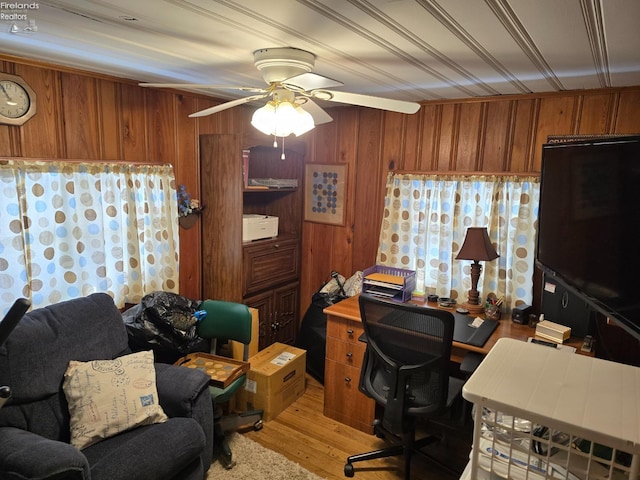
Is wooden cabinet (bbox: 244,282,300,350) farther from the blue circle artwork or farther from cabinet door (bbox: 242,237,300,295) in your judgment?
the blue circle artwork

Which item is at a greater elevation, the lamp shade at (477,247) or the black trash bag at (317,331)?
the lamp shade at (477,247)

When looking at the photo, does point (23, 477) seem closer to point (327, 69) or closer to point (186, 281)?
→ point (186, 281)

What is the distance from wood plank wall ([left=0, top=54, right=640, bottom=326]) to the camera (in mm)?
2379

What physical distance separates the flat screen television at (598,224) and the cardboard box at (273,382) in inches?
73.7

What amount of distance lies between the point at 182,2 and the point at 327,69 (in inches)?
39.2

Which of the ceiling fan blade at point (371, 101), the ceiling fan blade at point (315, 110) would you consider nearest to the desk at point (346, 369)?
the ceiling fan blade at point (315, 110)

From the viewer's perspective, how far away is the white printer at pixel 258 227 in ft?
10.8

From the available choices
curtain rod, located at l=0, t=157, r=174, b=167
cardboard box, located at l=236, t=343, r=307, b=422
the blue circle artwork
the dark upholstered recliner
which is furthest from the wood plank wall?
the dark upholstered recliner

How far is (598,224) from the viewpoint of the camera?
125 cm

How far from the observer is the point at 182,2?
133 cm

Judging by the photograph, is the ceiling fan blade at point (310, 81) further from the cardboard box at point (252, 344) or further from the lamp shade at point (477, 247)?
the cardboard box at point (252, 344)

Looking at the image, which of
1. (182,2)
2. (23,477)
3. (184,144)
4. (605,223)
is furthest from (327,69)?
(23,477)

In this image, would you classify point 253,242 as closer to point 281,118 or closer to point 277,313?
point 277,313

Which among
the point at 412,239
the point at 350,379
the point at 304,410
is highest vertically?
the point at 412,239
